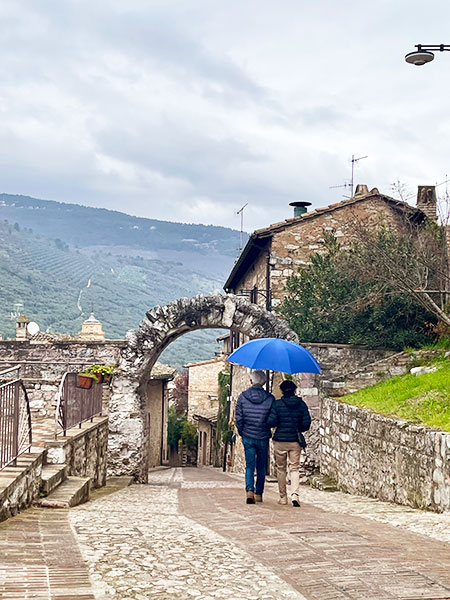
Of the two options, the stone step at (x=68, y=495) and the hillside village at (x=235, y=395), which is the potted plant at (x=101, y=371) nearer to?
the hillside village at (x=235, y=395)

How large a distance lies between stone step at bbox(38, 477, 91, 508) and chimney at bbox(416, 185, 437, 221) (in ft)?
47.4

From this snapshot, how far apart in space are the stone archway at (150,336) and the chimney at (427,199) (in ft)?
25.6

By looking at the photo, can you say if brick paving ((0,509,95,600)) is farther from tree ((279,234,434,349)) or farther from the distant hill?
the distant hill

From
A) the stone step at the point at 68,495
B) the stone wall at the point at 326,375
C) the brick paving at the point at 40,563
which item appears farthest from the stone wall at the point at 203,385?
the brick paving at the point at 40,563

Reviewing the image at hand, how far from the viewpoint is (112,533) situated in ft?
19.3

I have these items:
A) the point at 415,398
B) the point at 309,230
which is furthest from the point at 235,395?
the point at 415,398

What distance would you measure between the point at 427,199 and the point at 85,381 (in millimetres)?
12695

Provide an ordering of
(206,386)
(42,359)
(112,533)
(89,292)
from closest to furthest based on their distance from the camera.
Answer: (112,533), (42,359), (206,386), (89,292)

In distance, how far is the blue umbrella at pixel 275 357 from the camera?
9.45 metres

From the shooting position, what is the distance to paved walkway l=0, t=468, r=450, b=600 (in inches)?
165

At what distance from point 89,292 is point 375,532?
118 metres

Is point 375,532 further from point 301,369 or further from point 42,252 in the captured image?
point 42,252

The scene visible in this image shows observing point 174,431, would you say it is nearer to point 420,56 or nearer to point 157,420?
point 157,420

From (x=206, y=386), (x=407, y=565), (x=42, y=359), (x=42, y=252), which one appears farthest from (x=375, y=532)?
(x=42, y=252)
